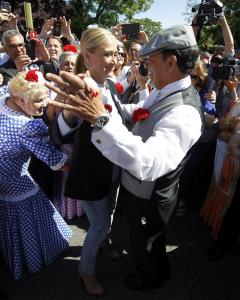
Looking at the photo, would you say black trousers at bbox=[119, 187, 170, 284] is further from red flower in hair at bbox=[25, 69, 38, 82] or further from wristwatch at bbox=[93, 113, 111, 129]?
red flower in hair at bbox=[25, 69, 38, 82]

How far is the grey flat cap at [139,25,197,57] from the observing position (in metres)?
1.62

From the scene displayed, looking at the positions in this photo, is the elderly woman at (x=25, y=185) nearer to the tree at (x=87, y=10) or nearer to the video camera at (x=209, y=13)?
the video camera at (x=209, y=13)

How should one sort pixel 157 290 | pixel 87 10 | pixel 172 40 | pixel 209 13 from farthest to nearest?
pixel 87 10 → pixel 209 13 → pixel 157 290 → pixel 172 40

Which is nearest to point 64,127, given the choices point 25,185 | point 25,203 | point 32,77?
point 32,77

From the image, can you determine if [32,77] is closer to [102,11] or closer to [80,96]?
[80,96]

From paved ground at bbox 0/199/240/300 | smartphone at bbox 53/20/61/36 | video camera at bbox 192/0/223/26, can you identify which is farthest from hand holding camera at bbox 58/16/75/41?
paved ground at bbox 0/199/240/300

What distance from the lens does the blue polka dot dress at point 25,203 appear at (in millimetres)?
Result: 2047

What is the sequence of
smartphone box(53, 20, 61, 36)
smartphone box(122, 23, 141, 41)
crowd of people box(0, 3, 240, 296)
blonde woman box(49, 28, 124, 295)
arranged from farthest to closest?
smartphone box(53, 20, 61, 36), smartphone box(122, 23, 141, 41), blonde woman box(49, 28, 124, 295), crowd of people box(0, 3, 240, 296)

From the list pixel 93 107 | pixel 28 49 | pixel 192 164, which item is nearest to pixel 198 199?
pixel 192 164

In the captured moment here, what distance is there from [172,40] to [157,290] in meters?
1.78

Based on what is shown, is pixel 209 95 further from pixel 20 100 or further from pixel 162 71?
pixel 20 100

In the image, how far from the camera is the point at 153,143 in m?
1.38

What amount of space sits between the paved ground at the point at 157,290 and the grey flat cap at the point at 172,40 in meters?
1.73

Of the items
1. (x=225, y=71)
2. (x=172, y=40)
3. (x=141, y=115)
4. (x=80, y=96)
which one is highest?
(x=172, y=40)
